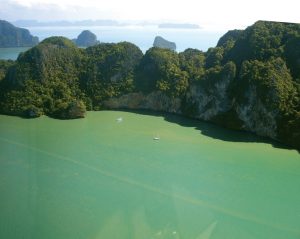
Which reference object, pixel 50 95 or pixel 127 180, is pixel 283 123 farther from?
pixel 50 95

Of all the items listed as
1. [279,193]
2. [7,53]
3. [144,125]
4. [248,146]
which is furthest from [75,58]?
[7,53]

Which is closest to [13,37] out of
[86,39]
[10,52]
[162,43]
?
[10,52]

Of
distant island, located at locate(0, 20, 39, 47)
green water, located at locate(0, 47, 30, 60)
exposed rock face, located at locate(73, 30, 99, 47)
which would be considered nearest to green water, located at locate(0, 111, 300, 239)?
green water, located at locate(0, 47, 30, 60)

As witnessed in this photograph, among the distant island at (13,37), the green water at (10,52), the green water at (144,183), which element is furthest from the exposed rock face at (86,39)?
the green water at (144,183)

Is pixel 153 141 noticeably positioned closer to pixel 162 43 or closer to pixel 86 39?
pixel 162 43

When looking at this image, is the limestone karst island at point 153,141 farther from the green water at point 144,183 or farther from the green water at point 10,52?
the green water at point 10,52
